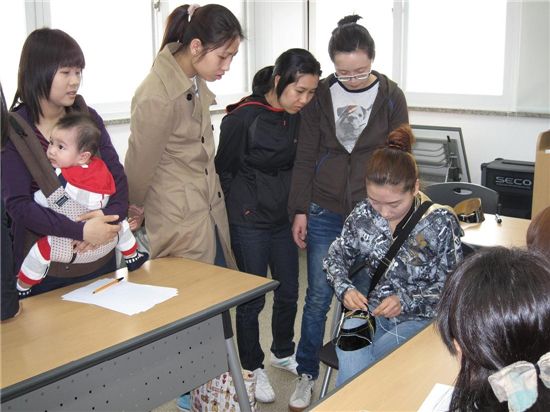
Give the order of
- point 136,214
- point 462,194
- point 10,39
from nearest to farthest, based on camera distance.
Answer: point 136,214
point 462,194
point 10,39

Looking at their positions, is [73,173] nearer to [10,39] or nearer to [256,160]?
[256,160]

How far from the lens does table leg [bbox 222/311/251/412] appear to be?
1.91 m

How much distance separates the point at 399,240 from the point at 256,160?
0.68 meters

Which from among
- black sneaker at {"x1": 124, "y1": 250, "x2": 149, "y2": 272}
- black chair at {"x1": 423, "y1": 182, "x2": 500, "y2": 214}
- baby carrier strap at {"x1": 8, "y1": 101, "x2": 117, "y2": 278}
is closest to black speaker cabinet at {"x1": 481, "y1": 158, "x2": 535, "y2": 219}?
black chair at {"x1": 423, "y1": 182, "x2": 500, "y2": 214}

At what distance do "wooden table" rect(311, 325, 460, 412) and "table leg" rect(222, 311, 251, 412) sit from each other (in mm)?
580

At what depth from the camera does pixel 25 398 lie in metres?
1.42

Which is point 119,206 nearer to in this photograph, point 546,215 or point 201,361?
point 201,361

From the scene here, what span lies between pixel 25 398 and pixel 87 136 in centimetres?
77

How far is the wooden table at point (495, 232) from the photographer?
7.80ft

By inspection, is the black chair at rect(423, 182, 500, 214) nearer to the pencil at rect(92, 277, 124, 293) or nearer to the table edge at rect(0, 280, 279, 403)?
the table edge at rect(0, 280, 279, 403)

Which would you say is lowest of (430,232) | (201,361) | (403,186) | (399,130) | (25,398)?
(201,361)

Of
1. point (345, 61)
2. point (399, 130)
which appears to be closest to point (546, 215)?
point (399, 130)

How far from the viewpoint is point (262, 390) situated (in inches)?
102

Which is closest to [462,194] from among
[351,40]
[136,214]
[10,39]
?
[351,40]
